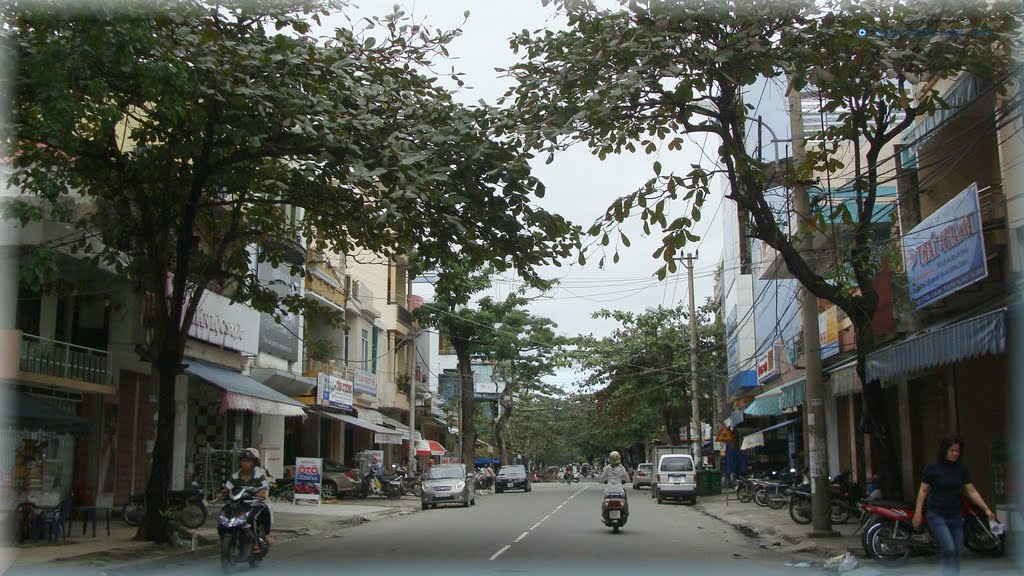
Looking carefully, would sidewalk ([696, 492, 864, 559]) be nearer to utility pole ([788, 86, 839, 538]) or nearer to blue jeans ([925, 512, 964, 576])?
utility pole ([788, 86, 839, 538])

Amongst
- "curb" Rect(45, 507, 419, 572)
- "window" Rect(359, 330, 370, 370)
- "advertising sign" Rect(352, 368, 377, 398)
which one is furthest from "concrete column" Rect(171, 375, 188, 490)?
"window" Rect(359, 330, 370, 370)

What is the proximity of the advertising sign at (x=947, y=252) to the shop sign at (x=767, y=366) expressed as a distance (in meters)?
15.7

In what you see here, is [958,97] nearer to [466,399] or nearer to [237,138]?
[237,138]

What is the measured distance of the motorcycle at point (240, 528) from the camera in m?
12.0

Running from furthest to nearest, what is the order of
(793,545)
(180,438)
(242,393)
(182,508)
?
1. (180,438)
2. (242,393)
3. (182,508)
4. (793,545)

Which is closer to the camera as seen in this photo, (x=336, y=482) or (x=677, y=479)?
(x=336, y=482)

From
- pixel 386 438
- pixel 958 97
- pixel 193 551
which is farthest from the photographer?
pixel 386 438

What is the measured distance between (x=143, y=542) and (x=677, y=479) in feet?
75.2

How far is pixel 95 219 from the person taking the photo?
16688 millimetres

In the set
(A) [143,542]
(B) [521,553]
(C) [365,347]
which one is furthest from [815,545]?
(C) [365,347]

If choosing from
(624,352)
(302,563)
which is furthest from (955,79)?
(624,352)

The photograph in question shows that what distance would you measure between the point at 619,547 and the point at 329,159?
332 inches

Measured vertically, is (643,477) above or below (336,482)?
below

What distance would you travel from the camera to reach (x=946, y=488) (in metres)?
9.66
